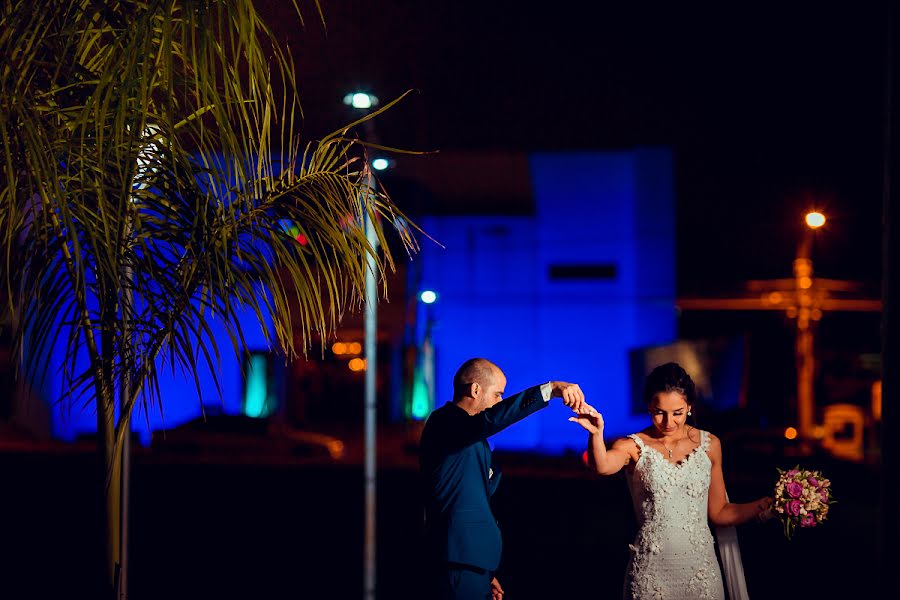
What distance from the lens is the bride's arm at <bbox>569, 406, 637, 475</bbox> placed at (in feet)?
12.2

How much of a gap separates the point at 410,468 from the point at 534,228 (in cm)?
529

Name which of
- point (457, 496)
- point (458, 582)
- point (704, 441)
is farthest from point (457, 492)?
point (704, 441)

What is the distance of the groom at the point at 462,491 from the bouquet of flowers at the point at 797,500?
956 millimetres

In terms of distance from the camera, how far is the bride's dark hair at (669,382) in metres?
3.85

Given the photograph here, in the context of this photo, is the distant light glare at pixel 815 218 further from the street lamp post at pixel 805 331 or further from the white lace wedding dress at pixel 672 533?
the white lace wedding dress at pixel 672 533

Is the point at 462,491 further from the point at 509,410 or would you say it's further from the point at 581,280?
the point at 581,280

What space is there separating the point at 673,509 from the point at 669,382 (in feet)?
1.93

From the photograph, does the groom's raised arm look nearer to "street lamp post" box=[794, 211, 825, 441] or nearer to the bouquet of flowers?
the bouquet of flowers

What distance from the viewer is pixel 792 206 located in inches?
734

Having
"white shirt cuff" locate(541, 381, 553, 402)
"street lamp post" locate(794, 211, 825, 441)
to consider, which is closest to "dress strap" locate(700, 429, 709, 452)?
"white shirt cuff" locate(541, 381, 553, 402)

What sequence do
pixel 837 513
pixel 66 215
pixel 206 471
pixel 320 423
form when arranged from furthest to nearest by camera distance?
pixel 320 423 → pixel 206 471 → pixel 837 513 → pixel 66 215

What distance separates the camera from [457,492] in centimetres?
393

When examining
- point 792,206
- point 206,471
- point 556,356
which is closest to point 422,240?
point 556,356

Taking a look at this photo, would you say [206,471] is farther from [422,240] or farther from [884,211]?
[884,211]
